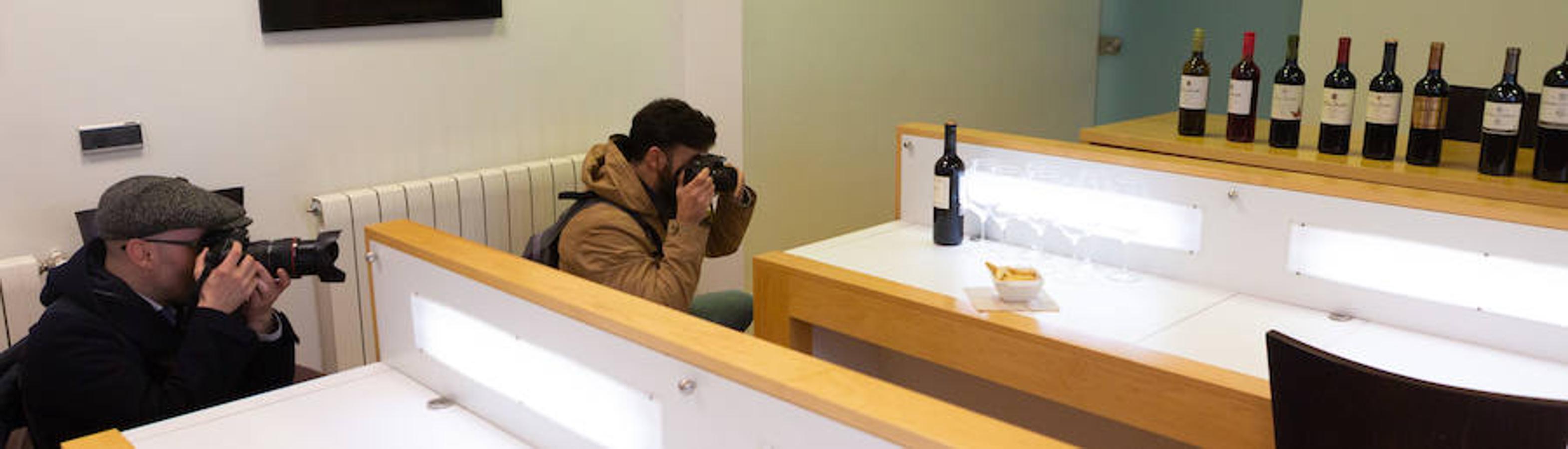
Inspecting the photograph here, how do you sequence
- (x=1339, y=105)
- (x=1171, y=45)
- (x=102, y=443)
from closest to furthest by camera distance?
(x=102, y=443) → (x=1339, y=105) → (x=1171, y=45)

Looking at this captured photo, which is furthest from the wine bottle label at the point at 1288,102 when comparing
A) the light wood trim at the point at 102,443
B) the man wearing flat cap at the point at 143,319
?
the light wood trim at the point at 102,443

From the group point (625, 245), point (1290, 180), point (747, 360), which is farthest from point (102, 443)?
point (1290, 180)

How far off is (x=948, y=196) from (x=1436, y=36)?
2.15 m

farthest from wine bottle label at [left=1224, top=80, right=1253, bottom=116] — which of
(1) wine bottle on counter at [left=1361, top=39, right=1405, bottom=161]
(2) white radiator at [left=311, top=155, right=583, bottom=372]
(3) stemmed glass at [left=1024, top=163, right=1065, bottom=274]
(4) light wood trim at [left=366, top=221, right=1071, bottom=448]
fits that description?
(2) white radiator at [left=311, top=155, right=583, bottom=372]

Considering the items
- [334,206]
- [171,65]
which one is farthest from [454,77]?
[171,65]

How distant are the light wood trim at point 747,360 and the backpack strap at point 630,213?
0.96 metres

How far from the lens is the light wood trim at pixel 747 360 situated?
1.37m

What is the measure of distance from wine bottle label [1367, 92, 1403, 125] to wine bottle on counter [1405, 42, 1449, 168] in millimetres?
33

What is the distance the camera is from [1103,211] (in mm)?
2887

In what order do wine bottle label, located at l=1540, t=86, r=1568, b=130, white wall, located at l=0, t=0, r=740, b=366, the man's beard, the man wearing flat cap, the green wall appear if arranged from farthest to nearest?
the green wall, the man's beard, white wall, located at l=0, t=0, r=740, b=366, wine bottle label, located at l=1540, t=86, r=1568, b=130, the man wearing flat cap

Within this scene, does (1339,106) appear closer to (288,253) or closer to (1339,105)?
(1339,105)

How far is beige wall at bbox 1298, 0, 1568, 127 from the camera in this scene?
4000 millimetres

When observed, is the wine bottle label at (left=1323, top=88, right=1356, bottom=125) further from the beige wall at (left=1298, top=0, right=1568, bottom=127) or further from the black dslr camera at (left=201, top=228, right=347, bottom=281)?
the black dslr camera at (left=201, top=228, right=347, bottom=281)

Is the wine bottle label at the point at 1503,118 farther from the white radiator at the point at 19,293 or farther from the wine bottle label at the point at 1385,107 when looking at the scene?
the white radiator at the point at 19,293
